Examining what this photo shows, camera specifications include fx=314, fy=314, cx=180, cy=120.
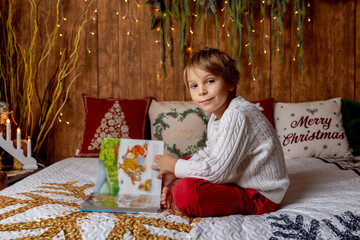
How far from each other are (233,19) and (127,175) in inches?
56.8

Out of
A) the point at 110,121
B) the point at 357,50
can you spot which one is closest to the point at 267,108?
the point at 357,50

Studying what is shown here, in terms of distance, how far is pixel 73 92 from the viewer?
87.8 inches

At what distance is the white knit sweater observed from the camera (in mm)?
977

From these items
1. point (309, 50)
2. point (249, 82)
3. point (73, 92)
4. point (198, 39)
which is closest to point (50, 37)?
point (73, 92)

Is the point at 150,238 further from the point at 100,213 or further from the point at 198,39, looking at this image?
the point at 198,39

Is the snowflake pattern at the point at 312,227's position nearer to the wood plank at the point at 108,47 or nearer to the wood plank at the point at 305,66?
the wood plank at the point at 305,66

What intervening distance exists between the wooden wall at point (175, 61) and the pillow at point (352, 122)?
9.0 inches

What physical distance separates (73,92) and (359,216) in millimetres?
1892

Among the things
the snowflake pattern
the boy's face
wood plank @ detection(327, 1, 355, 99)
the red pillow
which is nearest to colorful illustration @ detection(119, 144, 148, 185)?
the boy's face

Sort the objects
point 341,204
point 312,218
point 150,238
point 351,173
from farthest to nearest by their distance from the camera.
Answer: point 351,173 < point 341,204 < point 312,218 < point 150,238

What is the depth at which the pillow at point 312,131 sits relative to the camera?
1.88 metres

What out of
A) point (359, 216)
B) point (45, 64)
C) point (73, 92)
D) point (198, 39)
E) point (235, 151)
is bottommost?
point (359, 216)

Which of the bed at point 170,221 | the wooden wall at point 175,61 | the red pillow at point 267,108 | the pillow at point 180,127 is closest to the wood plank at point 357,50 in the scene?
the wooden wall at point 175,61

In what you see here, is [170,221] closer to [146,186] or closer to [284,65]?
[146,186]
